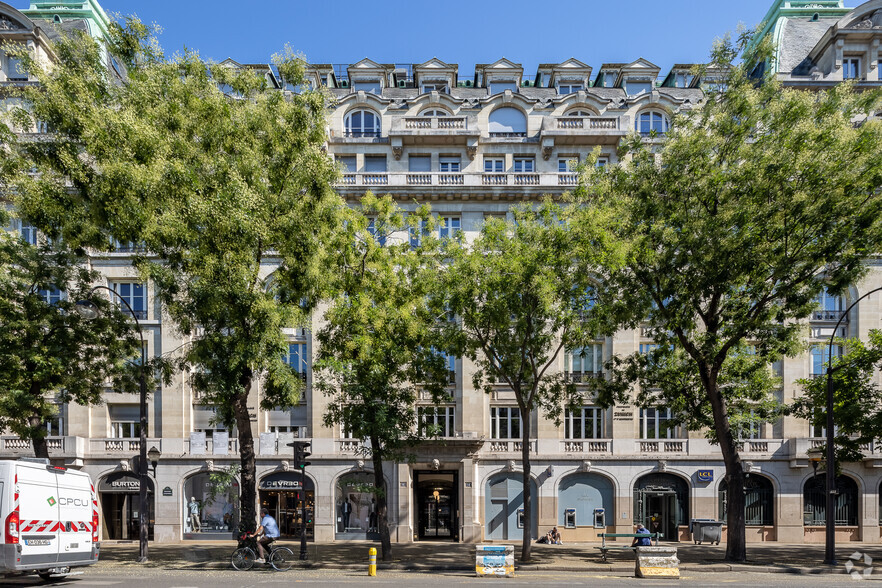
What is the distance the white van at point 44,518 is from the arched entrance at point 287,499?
16600 mm

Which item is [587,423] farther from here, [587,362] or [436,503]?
[436,503]

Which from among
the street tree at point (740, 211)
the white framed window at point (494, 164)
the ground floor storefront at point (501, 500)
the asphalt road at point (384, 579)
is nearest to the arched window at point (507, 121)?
the white framed window at point (494, 164)

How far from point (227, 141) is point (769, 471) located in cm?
2928

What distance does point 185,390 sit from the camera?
34125 millimetres

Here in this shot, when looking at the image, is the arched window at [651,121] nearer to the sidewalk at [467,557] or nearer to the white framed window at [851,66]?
the white framed window at [851,66]

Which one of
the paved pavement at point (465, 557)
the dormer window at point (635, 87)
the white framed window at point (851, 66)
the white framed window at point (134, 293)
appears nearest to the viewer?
the paved pavement at point (465, 557)

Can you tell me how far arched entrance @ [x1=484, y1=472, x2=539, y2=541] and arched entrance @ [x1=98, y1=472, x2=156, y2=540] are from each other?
1645cm

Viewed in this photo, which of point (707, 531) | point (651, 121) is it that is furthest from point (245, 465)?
point (651, 121)

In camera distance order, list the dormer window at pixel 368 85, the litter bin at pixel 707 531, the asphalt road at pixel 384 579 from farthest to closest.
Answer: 1. the dormer window at pixel 368 85
2. the litter bin at pixel 707 531
3. the asphalt road at pixel 384 579

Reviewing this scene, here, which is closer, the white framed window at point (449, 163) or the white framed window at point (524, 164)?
the white framed window at point (449, 163)

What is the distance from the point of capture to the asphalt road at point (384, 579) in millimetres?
17281

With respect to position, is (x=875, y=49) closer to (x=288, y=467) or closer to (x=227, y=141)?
(x=227, y=141)

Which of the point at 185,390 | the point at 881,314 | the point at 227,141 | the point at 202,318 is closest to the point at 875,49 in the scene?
the point at 881,314

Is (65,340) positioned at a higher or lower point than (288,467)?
higher
